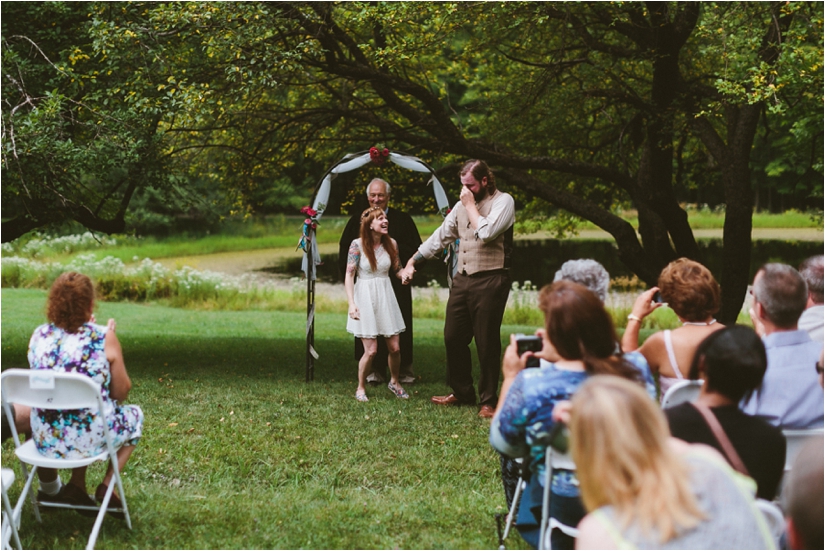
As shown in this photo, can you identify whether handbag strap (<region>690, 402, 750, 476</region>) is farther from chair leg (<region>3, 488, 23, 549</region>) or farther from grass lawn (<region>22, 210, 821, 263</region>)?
grass lawn (<region>22, 210, 821, 263</region>)

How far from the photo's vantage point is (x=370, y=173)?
37.5 feet

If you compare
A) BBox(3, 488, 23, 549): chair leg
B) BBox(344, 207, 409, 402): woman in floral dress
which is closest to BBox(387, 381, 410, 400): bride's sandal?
BBox(344, 207, 409, 402): woman in floral dress

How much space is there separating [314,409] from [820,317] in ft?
13.8

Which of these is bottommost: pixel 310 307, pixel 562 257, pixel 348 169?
pixel 562 257

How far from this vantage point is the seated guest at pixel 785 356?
320 centimetres

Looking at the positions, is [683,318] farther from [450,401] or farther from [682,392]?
[450,401]

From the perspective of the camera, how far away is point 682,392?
129 inches

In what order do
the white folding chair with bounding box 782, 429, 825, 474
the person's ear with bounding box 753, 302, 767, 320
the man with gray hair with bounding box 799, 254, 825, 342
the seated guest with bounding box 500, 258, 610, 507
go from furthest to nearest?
the seated guest with bounding box 500, 258, 610, 507 < the man with gray hair with bounding box 799, 254, 825, 342 < the person's ear with bounding box 753, 302, 767, 320 < the white folding chair with bounding box 782, 429, 825, 474

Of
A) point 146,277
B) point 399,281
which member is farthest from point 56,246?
point 399,281

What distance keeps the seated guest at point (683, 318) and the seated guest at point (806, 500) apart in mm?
1663

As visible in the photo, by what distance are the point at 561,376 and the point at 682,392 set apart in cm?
66

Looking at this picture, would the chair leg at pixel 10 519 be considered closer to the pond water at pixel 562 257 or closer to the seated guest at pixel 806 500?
the seated guest at pixel 806 500

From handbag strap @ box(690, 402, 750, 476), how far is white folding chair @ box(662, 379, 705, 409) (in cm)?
55

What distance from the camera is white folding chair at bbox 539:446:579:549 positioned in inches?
119
